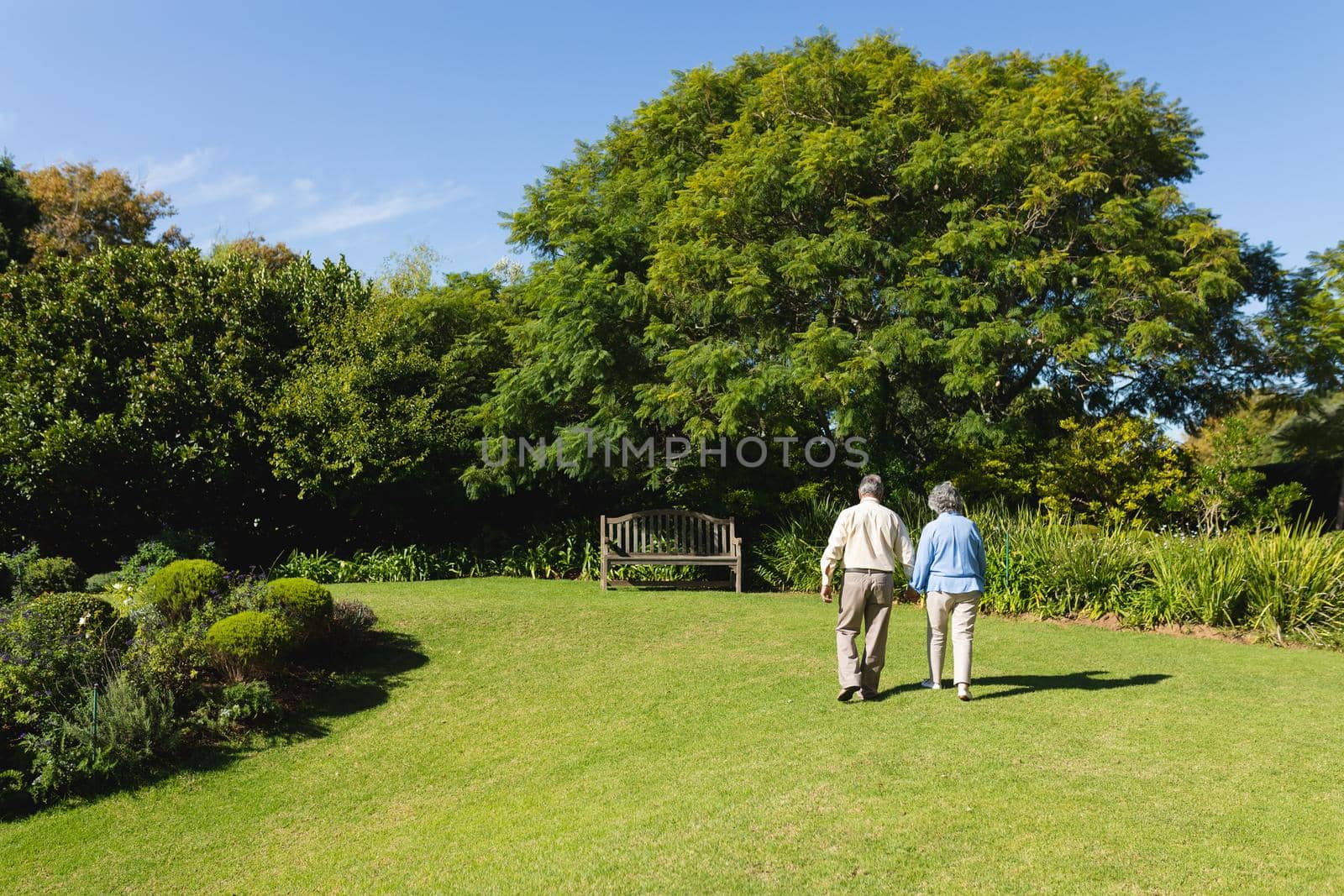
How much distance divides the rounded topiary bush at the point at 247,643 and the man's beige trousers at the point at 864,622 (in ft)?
15.0

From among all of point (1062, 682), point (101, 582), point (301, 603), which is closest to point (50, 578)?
point (101, 582)

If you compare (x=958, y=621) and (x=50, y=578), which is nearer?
(x=958, y=621)

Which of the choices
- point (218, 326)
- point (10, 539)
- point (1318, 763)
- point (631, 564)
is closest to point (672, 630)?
point (631, 564)

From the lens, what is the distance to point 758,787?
5.24 meters

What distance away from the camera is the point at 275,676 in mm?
7781

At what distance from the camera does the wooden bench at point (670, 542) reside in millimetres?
13508

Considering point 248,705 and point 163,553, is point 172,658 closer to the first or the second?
point 248,705

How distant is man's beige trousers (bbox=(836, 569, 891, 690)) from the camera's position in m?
6.68

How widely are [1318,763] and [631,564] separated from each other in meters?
9.89

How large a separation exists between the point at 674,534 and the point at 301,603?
695 centimetres

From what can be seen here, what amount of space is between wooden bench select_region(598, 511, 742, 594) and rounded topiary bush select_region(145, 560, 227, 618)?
5737 mm

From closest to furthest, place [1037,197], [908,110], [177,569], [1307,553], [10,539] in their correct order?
1. [177,569]
2. [1307,553]
3. [1037,197]
4. [908,110]
5. [10,539]

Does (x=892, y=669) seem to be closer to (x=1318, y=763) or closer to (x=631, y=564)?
(x=1318, y=763)

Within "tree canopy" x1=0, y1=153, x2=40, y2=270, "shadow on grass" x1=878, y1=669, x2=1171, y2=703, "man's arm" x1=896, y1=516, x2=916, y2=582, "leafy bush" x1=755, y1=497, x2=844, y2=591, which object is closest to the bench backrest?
"leafy bush" x1=755, y1=497, x2=844, y2=591
